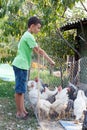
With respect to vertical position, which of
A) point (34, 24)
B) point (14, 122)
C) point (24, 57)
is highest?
point (34, 24)

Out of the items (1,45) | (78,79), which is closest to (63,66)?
(78,79)

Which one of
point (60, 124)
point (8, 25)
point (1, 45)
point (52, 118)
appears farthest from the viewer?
point (1, 45)

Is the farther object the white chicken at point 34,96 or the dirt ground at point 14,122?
the white chicken at point 34,96

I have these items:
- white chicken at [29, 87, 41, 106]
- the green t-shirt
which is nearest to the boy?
the green t-shirt

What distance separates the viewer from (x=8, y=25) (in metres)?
8.43

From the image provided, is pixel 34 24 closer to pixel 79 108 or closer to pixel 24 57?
pixel 24 57

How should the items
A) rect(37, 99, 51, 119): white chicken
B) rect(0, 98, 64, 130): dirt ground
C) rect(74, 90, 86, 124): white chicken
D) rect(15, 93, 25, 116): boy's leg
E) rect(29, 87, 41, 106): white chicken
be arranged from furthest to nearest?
rect(29, 87, 41, 106): white chicken < rect(15, 93, 25, 116): boy's leg < rect(37, 99, 51, 119): white chicken < rect(74, 90, 86, 124): white chicken < rect(0, 98, 64, 130): dirt ground

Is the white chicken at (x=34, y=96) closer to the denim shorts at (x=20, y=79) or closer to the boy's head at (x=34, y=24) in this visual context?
the denim shorts at (x=20, y=79)

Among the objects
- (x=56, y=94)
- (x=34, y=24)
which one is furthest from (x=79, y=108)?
(x=34, y=24)

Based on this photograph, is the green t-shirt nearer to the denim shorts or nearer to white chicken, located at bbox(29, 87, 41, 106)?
the denim shorts

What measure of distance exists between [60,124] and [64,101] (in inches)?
16.8

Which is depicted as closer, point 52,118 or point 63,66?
point 52,118

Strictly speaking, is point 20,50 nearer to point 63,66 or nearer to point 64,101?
point 64,101

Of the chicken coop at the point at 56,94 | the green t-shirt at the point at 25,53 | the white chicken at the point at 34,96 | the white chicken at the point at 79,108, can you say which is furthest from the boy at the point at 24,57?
the white chicken at the point at 79,108
